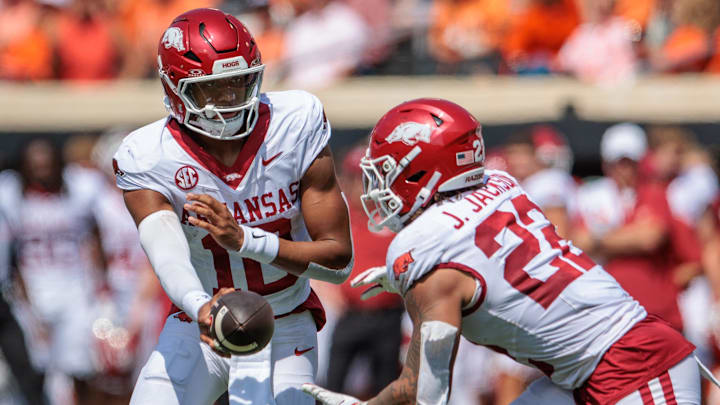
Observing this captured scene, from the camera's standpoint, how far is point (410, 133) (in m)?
3.62

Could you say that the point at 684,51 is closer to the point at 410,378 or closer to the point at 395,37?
the point at 395,37

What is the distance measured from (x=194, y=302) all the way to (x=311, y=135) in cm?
79

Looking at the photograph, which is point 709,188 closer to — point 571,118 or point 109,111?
point 571,118

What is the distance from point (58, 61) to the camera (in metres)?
9.95

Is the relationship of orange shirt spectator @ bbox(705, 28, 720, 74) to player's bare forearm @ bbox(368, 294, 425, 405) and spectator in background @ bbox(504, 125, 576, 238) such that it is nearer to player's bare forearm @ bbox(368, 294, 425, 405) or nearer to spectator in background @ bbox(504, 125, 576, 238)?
spectator in background @ bbox(504, 125, 576, 238)

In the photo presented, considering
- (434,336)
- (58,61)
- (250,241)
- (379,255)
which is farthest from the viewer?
(58,61)

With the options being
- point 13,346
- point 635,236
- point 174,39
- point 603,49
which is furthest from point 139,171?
point 603,49

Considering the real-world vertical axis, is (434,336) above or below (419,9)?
above

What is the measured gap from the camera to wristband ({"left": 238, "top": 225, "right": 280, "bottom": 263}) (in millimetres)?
3633

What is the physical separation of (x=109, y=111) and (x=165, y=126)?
5.53 m

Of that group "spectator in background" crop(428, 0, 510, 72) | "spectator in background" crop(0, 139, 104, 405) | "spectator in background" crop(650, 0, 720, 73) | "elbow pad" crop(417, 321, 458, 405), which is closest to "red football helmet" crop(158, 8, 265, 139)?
"elbow pad" crop(417, 321, 458, 405)

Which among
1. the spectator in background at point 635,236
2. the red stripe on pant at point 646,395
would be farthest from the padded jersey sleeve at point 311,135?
the spectator in background at point 635,236

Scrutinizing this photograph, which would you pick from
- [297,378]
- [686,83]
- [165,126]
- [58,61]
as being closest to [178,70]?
[165,126]

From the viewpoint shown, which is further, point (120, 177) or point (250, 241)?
point (120, 177)
